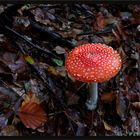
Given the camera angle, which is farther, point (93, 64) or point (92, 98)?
point (92, 98)

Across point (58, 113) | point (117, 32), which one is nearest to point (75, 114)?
point (58, 113)

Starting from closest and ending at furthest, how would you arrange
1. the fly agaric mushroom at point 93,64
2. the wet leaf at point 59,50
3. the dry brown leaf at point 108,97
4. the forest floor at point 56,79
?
the fly agaric mushroom at point 93,64 → the forest floor at point 56,79 → the dry brown leaf at point 108,97 → the wet leaf at point 59,50

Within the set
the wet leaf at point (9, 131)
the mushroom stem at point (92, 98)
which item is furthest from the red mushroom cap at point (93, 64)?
the wet leaf at point (9, 131)

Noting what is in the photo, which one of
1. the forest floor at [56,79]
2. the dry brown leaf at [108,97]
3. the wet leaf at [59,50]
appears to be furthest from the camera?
the wet leaf at [59,50]

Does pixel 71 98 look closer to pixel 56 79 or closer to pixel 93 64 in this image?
pixel 56 79


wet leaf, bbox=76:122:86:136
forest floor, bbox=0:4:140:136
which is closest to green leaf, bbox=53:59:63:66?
forest floor, bbox=0:4:140:136

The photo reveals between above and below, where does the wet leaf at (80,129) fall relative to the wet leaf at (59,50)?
below

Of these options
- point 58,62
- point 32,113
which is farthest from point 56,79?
point 32,113

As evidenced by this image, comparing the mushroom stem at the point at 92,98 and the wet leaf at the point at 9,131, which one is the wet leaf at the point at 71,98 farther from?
the wet leaf at the point at 9,131
